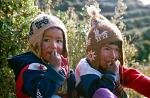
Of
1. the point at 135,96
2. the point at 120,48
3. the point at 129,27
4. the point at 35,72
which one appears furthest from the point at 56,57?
the point at 129,27

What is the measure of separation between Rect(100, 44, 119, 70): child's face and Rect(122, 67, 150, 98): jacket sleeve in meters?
0.36

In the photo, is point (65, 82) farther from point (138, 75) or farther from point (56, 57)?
point (138, 75)

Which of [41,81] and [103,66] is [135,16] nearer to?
[103,66]

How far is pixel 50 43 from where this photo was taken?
4895 millimetres

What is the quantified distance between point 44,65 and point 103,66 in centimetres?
62

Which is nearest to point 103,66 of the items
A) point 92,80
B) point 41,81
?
point 92,80

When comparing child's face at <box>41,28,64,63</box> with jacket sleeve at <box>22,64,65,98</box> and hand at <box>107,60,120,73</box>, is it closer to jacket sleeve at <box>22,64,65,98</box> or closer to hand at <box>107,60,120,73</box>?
jacket sleeve at <box>22,64,65,98</box>

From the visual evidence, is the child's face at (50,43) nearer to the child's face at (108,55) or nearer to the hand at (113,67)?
the child's face at (108,55)

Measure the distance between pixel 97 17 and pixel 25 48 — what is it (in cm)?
150

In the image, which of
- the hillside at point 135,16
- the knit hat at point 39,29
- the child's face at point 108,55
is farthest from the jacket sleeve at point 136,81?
the hillside at point 135,16

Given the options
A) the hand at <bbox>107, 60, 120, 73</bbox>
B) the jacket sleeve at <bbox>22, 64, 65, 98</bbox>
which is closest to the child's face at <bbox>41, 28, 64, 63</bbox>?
the jacket sleeve at <bbox>22, 64, 65, 98</bbox>

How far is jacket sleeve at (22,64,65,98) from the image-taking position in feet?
15.5

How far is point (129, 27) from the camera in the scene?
229 feet

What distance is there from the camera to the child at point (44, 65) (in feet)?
15.6
